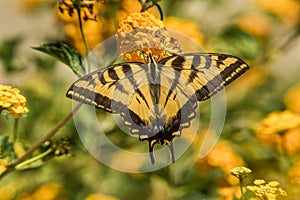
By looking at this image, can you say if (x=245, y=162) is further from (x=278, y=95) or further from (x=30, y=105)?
(x=30, y=105)

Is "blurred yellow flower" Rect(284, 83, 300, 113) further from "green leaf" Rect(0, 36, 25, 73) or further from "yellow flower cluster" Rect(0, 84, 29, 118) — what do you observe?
"yellow flower cluster" Rect(0, 84, 29, 118)

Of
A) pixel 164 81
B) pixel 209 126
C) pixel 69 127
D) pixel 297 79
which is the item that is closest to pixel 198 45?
pixel 209 126

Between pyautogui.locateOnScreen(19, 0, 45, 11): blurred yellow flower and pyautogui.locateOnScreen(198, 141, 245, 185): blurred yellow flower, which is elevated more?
pyautogui.locateOnScreen(19, 0, 45, 11): blurred yellow flower

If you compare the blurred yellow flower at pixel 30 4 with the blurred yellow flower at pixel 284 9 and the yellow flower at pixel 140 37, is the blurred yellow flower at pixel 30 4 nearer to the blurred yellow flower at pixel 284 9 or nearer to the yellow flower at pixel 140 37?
the blurred yellow flower at pixel 284 9

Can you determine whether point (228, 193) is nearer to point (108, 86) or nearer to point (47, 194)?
point (108, 86)

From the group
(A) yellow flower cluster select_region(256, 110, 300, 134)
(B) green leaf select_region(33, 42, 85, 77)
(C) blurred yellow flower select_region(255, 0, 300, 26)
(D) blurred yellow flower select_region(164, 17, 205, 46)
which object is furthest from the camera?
(C) blurred yellow flower select_region(255, 0, 300, 26)

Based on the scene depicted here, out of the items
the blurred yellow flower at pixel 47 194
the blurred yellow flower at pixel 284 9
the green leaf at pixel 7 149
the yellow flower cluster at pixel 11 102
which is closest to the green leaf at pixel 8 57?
the blurred yellow flower at pixel 47 194

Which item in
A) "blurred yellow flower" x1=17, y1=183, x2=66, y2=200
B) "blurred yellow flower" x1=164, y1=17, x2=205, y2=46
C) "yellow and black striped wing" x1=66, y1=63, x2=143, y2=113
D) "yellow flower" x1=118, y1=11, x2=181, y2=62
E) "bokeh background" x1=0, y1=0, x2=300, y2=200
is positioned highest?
"yellow flower" x1=118, y1=11, x2=181, y2=62

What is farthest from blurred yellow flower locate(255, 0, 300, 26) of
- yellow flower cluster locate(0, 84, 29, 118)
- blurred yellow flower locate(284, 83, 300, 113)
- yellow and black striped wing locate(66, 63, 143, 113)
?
yellow flower cluster locate(0, 84, 29, 118)
